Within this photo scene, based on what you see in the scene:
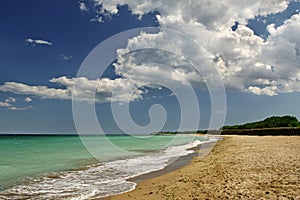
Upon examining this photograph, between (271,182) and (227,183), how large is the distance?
4.86 ft

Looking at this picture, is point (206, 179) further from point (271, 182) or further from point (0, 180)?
point (0, 180)

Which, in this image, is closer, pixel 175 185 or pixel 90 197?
pixel 90 197

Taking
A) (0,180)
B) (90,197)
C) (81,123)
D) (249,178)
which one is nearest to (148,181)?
(90,197)

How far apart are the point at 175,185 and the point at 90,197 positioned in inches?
130

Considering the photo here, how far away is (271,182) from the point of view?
9.06m

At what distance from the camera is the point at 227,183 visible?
9.62 meters

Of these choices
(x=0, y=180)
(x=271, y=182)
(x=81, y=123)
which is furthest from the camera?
(x=81, y=123)

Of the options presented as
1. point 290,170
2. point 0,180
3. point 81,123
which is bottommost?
point 0,180

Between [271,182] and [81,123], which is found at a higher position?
[81,123]

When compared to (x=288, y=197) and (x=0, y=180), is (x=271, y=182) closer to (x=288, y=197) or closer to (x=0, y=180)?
(x=288, y=197)

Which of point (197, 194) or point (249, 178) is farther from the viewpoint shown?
point (249, 178)

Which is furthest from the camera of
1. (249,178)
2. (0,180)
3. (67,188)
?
(0,180)

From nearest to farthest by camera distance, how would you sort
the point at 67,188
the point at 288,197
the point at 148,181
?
the point at 288,197 < the point at 67,188 < the point at 148,181

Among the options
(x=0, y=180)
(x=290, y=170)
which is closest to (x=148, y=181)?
(x=290, y=170)
